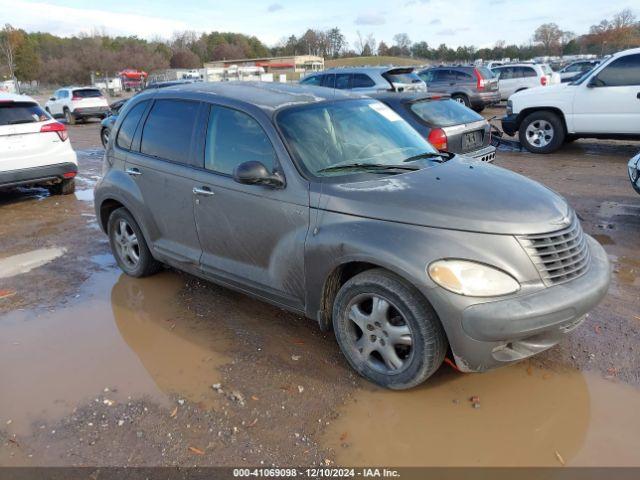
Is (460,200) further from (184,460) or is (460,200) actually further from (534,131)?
(534,131)

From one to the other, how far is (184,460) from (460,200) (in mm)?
2121

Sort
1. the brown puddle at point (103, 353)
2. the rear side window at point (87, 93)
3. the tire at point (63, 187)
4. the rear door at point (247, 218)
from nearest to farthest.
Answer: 1. the brown puddle at point (103, 353)
2. the rear door at point (247, 218)
3. the tire at point (63, 187)
4. the rear side window at point (87, 93)

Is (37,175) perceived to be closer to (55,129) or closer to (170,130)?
(55,129)

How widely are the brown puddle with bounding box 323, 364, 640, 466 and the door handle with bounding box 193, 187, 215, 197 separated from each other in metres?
1.85

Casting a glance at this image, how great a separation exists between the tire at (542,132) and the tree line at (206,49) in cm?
5967

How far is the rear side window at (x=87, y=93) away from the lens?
22984 millimetres

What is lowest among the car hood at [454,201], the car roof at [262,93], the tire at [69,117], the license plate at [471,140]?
the tire at [69,117]

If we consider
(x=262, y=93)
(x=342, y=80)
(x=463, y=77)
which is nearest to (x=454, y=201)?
(x=262, y=93)

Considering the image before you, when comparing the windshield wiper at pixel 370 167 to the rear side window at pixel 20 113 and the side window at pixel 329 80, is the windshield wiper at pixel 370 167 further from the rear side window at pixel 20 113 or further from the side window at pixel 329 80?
the side window at pixel 329 80

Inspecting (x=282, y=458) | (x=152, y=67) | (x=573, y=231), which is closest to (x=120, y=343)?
(x=282, y=458)

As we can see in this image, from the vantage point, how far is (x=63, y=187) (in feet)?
29.0

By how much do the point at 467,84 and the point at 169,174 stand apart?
54.4 ft

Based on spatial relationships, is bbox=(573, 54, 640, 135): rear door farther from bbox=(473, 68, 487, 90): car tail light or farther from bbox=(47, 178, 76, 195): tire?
bbox=(47, 178, 76, 195): tire

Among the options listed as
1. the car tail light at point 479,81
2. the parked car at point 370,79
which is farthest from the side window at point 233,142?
the car tail light at point 479,81
